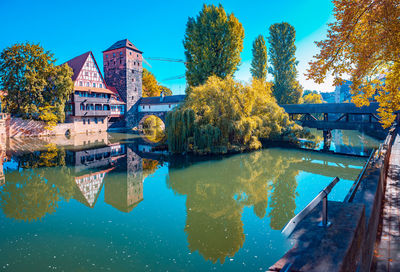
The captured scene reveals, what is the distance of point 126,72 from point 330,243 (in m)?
36.5

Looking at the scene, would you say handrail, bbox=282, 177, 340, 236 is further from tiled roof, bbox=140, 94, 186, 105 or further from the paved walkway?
tiled roof, bbox=140, 94, 186, 105

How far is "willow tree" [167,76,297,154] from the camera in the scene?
46.5 feet

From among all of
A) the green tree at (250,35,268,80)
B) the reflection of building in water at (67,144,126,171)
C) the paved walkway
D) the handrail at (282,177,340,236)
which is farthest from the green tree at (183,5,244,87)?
the handrail at (282,177,340,236)

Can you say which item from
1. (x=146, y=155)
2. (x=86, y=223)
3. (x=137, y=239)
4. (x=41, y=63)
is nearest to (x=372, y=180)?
(x=137, y=239)

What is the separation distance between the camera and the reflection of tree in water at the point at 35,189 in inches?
251

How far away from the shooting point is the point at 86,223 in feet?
18.2

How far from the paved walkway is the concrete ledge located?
109 centimetres

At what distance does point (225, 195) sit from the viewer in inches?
300

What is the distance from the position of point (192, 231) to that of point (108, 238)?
1.70m

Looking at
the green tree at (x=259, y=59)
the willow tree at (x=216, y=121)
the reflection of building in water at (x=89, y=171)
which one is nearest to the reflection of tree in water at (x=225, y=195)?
the willow tree at (x=216, y=121)

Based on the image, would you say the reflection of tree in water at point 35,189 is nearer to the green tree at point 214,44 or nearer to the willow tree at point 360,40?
the willow tree at point 360,40

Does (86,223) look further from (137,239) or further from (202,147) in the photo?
(202,147)

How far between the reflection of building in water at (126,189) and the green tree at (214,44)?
11.8 m

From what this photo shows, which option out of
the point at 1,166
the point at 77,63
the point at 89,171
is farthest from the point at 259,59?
the point at 1,166
